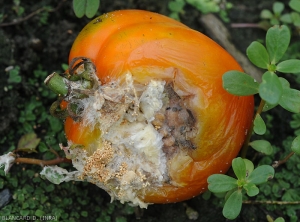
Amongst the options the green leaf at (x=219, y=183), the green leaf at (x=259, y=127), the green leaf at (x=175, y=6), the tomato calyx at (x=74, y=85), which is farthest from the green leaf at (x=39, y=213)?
the green leaf at (x=175, y=6)

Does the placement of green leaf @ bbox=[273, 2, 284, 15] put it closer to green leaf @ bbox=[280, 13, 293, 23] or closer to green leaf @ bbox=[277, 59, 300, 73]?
green leaf @ bbox=[280, 13, 293, 23]

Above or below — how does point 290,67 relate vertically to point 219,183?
above

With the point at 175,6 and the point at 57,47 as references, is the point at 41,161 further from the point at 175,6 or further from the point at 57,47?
the point at 175,6

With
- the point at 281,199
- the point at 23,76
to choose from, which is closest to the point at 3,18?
the point at 23,76

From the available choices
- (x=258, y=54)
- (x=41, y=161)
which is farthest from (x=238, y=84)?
(x=41, y=161)

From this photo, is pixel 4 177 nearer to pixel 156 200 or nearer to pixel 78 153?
pixel 78 153

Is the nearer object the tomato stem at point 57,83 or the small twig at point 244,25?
the tomato stem at point 57,83

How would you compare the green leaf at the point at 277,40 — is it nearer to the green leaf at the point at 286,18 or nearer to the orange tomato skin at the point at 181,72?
the orange tomato skin at the point at 181,72
